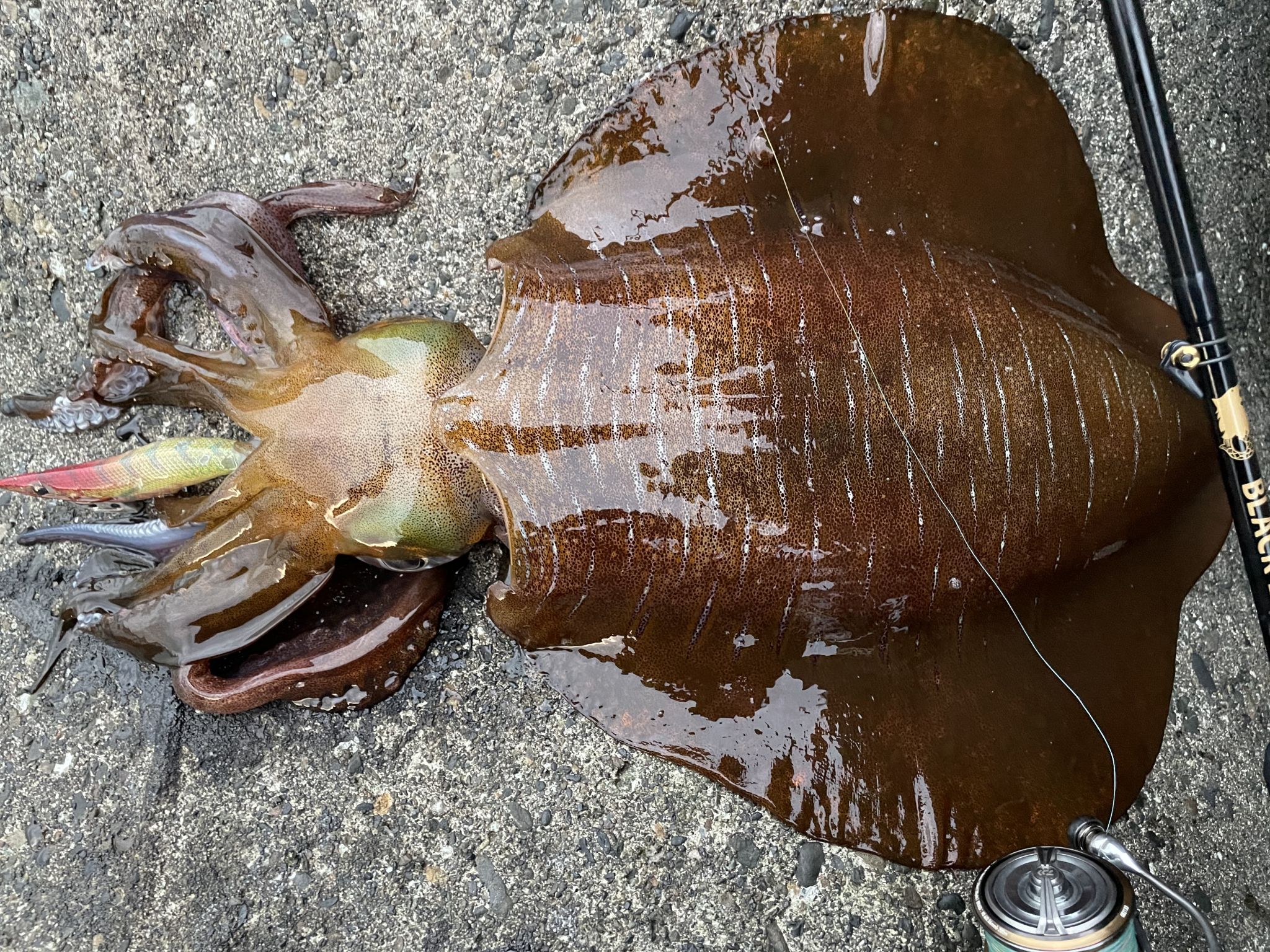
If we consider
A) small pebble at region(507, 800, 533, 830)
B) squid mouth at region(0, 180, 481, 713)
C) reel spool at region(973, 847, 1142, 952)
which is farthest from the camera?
small pebble at region(507, 800, 533, 830)

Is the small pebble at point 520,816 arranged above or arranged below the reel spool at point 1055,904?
below

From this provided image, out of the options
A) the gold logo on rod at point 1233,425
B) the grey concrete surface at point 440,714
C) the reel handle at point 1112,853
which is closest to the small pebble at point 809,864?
the grey concrete surface at point 440,714

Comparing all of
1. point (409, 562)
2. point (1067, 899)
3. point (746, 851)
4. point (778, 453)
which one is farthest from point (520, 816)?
point (1067, 899)

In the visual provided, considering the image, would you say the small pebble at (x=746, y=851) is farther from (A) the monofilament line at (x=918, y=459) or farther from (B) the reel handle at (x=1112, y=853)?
(A) the monofilament line at (x=918, y=459)

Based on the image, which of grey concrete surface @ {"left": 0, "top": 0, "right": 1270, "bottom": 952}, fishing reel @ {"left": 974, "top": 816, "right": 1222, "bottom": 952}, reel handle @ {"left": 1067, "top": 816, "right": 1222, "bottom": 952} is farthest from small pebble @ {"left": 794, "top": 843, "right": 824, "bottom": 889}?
reel handle @ {"left": 1067, "top": 816, "right": 1222, "bottom": 952}

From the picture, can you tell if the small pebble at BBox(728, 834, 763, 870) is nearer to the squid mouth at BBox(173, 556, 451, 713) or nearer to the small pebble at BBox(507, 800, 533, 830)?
the small pebble at BBox(507, 800, 533, 830)

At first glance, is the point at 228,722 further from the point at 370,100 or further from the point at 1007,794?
the point at 1007,794

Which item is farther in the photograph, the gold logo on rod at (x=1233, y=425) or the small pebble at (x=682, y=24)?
the small pebble at (x=682, y=24)
